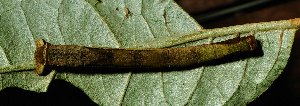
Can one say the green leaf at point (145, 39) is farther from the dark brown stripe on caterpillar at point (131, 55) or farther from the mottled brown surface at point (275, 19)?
the mottled brown surface at point (275, 19)

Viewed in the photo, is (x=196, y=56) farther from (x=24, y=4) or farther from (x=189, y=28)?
(x=24, y=4)

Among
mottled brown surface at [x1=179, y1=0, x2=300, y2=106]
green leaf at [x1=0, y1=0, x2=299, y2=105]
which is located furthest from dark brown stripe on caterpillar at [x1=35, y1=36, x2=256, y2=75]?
mottled brown surface at [x1=179, y1=0, x2=300, y2=106]

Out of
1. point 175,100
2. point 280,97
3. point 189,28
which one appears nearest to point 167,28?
point 189,28

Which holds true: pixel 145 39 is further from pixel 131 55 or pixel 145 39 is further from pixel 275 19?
pixel 275 19

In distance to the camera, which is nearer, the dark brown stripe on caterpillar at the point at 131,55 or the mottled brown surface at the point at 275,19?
the dark brown stripe on caterpillar at the point at 131,55

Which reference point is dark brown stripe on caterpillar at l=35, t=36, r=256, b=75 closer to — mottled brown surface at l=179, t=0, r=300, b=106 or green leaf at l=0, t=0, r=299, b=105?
green leaf at l=0, t=0, r=299, b=105

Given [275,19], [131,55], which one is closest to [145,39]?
[131,55]

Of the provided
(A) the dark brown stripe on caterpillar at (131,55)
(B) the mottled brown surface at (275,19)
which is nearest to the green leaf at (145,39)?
(A) the dark brown stripe on caterpillar at (131,55)
